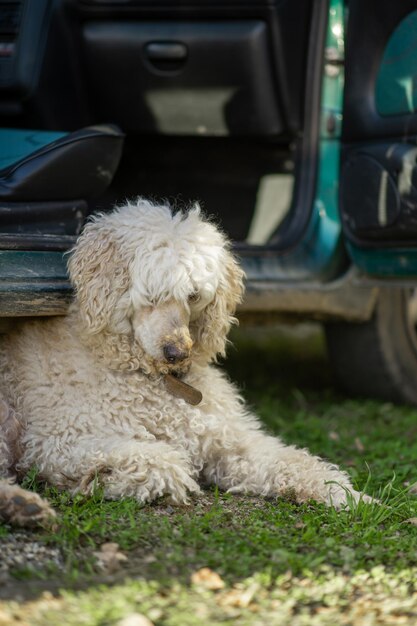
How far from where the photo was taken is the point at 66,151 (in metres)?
3.59

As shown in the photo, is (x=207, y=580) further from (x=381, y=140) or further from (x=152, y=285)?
(x=381, y=140)

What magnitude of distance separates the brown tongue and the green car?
1.56 ft

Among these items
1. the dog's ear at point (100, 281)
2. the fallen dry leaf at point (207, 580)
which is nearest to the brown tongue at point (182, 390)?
the dog's ear at point (100, 281)

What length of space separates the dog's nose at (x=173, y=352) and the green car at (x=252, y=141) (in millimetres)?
510

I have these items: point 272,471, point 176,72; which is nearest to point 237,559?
point 272,471

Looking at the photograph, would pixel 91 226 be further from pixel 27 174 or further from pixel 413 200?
pixel 413 200

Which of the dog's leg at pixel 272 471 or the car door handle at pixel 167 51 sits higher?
the car door handle at pixel 167 51

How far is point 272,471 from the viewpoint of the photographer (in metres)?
3.37

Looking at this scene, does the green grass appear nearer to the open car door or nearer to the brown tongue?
the brown tongue

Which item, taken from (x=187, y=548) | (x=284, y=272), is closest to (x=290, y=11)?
(x=284, y=272)

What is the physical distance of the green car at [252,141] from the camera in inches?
147

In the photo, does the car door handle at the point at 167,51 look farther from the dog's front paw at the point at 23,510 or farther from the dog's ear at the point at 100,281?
the dog's front paw at the point at 23,510

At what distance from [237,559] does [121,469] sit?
2.13ft

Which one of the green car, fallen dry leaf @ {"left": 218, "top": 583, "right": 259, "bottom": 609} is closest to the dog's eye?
the green car
